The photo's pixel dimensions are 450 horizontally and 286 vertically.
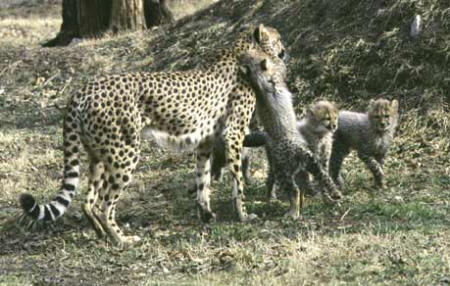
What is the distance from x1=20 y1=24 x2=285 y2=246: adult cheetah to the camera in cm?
675

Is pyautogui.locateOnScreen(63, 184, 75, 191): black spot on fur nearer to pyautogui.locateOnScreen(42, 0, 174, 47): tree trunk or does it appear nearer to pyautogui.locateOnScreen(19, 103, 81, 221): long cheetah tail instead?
pyautogui.locateOnScreen(19, 103, 81, 221): long cheetah tail

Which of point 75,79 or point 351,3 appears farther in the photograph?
point 75,79

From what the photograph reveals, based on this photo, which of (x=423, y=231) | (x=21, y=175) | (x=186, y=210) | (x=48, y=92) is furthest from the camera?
(x=48, y=92)

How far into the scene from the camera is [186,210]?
7.70 meters

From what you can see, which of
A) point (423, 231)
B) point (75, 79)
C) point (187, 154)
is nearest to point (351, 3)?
point (187, 154)

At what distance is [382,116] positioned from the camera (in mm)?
7777

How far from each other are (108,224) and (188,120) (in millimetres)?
1034

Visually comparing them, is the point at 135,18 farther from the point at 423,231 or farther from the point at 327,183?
the point at 423,231

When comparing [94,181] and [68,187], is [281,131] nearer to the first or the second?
[94,181]

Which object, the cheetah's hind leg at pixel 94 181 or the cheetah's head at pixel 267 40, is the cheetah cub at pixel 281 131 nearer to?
the cheetah's head at pixel 267 40

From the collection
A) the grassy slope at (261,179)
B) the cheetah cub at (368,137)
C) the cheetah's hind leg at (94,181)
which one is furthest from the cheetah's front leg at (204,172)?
the cheetah cub at (368,137)

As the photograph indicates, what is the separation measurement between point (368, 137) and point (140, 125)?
6.62 ft

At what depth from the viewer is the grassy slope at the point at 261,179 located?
6012 mm

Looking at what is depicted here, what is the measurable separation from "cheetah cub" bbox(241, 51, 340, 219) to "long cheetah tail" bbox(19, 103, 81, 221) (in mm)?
1548
